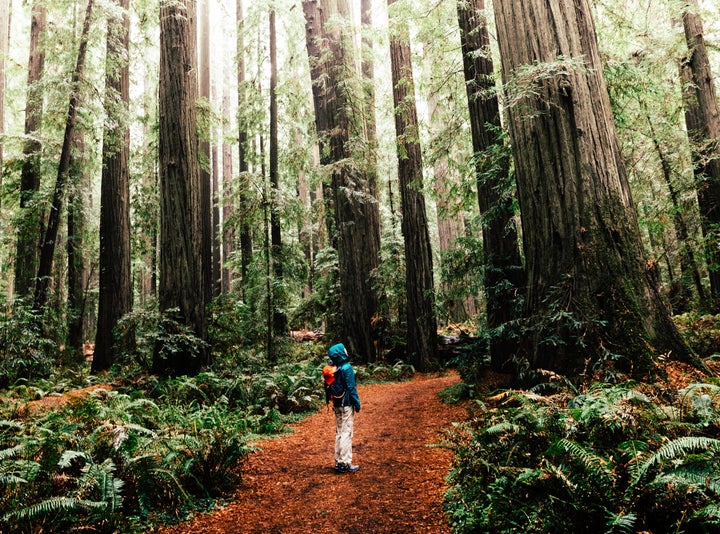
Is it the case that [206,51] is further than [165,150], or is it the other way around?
[206,51]

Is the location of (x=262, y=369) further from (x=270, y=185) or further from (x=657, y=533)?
(x=657, y=533)

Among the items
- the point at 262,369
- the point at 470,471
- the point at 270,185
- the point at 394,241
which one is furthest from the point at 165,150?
the point at 470,471

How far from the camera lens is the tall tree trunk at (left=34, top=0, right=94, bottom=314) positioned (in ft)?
31.4

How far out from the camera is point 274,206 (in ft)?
38.6

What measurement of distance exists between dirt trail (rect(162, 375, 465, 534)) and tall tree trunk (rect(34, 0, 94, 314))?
6841mm

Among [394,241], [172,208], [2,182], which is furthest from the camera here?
[394,241]

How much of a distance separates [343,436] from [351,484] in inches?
22.9

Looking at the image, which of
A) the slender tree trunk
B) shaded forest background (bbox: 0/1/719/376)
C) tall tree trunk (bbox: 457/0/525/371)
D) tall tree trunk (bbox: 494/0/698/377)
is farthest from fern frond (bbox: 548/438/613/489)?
the slender tree trunk

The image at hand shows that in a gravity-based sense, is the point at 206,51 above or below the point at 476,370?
above

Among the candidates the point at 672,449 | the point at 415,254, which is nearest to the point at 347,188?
the point at 415,254

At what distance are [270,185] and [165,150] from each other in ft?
10.4

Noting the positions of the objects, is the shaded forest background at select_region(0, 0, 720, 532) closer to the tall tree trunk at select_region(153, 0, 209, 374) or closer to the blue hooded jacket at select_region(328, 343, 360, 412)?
the tall tree trunk at select_region(153, 0, 209, 374)

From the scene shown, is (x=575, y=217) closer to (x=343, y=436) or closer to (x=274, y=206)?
(x=343, y=436)

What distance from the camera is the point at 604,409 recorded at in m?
3.23
